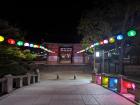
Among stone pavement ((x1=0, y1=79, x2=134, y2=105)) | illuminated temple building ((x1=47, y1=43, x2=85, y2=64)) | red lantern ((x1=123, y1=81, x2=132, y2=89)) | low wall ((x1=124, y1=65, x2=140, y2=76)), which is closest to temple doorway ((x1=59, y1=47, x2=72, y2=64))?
illuminated temple building ((x1=47, y1=43, x2=85, y2=64))

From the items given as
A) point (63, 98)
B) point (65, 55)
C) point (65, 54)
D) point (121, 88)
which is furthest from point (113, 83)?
point (65, 55)

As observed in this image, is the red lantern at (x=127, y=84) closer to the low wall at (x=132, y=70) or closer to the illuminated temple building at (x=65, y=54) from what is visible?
the low wall at (x=132, y=70)

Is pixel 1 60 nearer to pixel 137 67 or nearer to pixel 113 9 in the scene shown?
pixel 113 9

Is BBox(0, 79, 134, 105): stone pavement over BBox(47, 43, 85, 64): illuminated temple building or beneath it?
beneath

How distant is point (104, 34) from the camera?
119 feet

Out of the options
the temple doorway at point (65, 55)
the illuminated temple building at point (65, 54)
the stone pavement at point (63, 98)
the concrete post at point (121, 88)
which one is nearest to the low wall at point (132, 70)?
the stone pavement at point (63, 98)

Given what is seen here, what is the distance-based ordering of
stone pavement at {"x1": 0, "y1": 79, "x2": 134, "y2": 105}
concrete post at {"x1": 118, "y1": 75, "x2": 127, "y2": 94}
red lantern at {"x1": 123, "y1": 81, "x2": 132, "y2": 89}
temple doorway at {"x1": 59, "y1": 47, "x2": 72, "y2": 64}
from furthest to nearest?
temple doorway at {"x1": 59, "y1": 47, "x2": 72, "y2": 64}, concrete post at {"x1": 118, "y1": 75, "x2": 127, "y2": 94}, red lantern at {"x1": 123, "y1": 81, "x2": 132, "y2": 89}, stone pavement at {"x1": 0, "y1": 79, "x2": 134, "y2": 105}

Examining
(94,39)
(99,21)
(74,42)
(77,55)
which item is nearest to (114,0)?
(99,21)

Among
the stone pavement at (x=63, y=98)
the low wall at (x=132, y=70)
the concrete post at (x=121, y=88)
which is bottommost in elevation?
the stone pavement at (x=63, y=98)

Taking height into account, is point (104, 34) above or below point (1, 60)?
above

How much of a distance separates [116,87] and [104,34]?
16.9m

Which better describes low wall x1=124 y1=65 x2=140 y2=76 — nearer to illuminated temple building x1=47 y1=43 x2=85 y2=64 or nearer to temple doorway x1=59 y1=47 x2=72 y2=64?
illuminated temple building x1=47 y1=43 x2=85 y2=64

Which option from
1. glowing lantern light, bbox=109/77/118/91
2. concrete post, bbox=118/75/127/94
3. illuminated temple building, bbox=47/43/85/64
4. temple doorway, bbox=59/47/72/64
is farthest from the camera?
temple doorway, bbox=59/47/72/64

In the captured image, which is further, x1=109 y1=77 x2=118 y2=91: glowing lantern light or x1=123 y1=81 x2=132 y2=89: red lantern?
x1=109 y1=77 x2=118 y2=91: glowing lantern light
